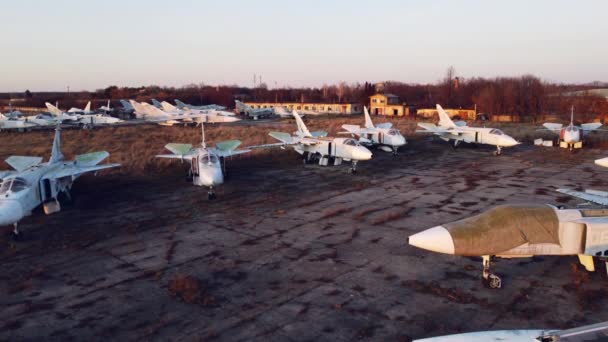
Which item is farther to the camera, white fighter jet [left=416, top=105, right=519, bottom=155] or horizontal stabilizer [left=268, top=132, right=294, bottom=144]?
white fighter jet [left=416, top=105, right=519, bottom=155]

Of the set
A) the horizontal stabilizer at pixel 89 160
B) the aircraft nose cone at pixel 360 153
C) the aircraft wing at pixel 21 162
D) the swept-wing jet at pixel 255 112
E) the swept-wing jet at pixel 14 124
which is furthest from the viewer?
the swept-wing jet at pixel 255 112

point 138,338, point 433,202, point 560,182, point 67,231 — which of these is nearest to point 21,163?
point 67,231

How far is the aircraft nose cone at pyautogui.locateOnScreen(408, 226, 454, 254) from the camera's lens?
1066cm

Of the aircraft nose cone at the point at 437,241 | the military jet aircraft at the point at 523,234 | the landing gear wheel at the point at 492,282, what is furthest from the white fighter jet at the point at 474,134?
the aircraft nose cone at the point at 437,241

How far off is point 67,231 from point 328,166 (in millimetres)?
19859

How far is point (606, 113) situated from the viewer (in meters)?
68.4

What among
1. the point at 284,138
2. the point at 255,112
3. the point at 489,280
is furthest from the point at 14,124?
the point at 489,280

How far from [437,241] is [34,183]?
16.6 metres

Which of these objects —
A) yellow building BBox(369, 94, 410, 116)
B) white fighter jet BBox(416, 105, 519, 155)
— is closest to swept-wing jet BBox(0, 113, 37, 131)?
white fighter jet BBox(416, 105, 519, 155)

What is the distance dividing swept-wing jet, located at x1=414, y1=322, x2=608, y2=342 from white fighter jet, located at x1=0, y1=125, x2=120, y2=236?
15.7 meters

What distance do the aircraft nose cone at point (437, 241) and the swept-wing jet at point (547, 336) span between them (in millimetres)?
3766

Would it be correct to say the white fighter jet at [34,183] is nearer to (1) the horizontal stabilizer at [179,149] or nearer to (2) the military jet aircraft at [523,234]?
(1) the horizontal stabilizer at [179,149]

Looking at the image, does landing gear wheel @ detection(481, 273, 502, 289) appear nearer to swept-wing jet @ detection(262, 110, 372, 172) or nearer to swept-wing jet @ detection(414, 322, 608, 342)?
swept-wing jet @ detection(414, 322, 608, 342)

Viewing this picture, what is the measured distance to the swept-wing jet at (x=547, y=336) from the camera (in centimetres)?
605
